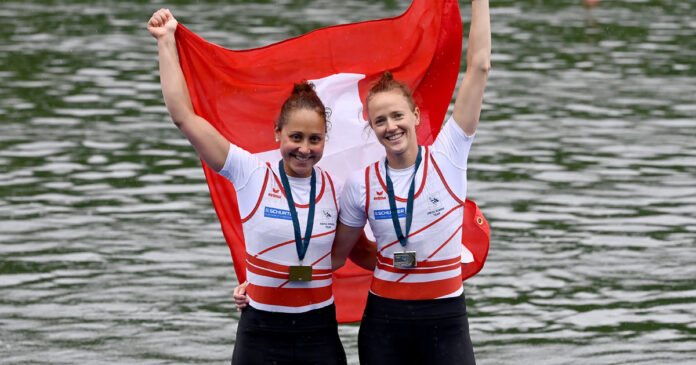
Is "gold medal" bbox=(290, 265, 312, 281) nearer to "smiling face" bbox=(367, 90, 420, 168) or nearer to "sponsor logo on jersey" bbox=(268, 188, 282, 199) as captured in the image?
"sponsor logo on jersey" bbox=(268, 188, 282, 199)

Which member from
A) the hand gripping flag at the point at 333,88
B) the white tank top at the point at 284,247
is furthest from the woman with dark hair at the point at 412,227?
the hand gripping flag at the point at 333,88

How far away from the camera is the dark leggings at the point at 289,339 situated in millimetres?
6871

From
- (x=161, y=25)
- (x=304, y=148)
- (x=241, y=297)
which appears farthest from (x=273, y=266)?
(x=161, y=25)

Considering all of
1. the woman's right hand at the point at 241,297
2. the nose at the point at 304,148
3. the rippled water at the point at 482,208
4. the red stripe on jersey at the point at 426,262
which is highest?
the nose at the point at 304,148

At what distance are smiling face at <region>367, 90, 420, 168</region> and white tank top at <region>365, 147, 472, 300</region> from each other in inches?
4.1

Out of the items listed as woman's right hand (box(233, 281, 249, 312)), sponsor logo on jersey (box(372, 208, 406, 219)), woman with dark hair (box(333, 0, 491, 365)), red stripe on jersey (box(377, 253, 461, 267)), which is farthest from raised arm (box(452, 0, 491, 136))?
woman's right hand (box(233, 281, 249, 312))

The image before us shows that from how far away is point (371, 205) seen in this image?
6.89 meters

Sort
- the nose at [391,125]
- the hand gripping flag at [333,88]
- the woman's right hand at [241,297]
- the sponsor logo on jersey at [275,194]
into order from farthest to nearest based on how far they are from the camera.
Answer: the hand gripping flag at [333,88], the woman's right hand at [241,297], the sponsor logo on jersey at [275,194], the nose at [391,125]

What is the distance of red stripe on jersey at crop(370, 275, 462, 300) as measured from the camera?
22.5 feet

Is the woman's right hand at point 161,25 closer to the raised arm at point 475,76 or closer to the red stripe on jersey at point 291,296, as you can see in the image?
the red stripe on jersey at point 291,296

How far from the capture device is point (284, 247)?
6.91 metres

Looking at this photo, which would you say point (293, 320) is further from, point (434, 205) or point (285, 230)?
point (434, 205)

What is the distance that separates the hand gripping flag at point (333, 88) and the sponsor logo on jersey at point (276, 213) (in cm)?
90

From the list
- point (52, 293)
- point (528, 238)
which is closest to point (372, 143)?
point (52, 293)
